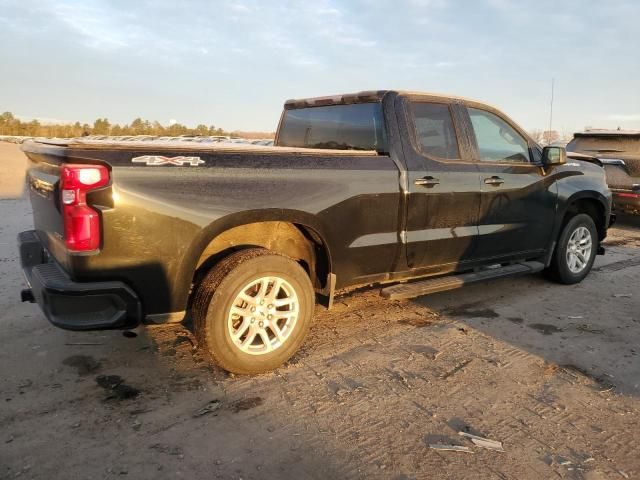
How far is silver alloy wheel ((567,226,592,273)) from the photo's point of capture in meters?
5.64

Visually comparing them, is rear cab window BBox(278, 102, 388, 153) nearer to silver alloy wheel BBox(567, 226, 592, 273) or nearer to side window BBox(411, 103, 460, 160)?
side window BBox(411, 103, 460, 160)

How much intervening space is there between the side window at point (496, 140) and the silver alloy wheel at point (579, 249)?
1213 mm

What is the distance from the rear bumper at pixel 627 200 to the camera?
28.7 ft

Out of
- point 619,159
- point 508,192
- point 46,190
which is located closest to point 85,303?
point 46,190

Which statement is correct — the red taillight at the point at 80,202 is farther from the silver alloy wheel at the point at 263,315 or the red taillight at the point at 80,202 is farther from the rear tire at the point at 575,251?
the rear tire at the point at 575,251

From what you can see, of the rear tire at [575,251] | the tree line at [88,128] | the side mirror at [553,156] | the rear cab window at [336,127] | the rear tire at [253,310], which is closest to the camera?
the rear tire at [253,310]

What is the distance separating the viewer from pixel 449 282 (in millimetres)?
4434

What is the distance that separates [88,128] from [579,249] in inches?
975

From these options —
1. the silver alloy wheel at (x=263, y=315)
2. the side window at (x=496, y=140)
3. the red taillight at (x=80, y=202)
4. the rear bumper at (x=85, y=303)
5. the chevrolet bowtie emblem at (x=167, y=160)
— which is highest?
the side window at (x=496, y=140)

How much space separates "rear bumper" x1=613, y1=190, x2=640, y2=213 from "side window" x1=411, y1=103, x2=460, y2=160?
19.7 feet

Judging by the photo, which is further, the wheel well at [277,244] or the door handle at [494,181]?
the door handle at [494,181]

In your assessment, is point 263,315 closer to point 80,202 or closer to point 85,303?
point 85,303

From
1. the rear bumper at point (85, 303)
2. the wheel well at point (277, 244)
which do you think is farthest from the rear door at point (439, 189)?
the rear bumper at point (85, 303)

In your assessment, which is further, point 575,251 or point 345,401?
point 575,251
